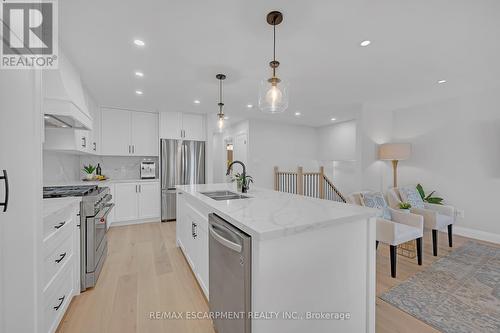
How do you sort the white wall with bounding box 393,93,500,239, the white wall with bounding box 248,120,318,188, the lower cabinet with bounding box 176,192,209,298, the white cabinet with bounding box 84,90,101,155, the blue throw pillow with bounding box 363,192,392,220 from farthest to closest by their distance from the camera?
the white wall with bounding box 248,120,318,188 < the white cabinet with bounding box 84,90,101,155 < the white wall with bounding box 393,93,500,239 < the blue throw pillow with bounding box 363,192,392,220 < the lower cabinet with bounding box 176,192,209,298

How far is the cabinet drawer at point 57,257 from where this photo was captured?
143 cm

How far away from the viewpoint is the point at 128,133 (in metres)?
4.56

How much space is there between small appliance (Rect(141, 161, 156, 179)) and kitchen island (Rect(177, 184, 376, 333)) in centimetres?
379

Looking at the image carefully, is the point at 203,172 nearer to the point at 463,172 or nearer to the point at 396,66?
the point at 396,66

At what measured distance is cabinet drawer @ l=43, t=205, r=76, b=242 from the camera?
142cm

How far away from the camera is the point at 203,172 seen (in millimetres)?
5008

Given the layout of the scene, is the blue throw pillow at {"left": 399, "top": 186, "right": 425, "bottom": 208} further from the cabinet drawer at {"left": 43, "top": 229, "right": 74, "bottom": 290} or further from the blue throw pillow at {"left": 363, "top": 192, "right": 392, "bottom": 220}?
the cabinet drawer at {"left": 43, "top": 229, "right": 74, "bottom": 290}

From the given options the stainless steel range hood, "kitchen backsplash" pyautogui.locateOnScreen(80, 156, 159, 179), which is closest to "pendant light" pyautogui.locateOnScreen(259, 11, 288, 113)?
the stainless steel range hood

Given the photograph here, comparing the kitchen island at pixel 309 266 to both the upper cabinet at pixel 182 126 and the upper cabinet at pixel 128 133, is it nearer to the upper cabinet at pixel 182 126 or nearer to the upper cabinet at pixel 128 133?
the upper cabinet at pixel 182 126

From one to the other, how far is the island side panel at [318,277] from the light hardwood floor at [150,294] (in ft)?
1.78

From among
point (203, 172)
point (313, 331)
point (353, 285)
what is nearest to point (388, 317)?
point (353, 285)

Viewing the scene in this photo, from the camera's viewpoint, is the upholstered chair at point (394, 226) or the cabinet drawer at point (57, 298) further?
the upholstered chair at point (394, 226)

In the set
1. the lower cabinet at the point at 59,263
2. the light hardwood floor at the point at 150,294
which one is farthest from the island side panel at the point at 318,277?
the lower cabinet at the point at 59,263

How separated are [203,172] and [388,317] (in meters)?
4.09
